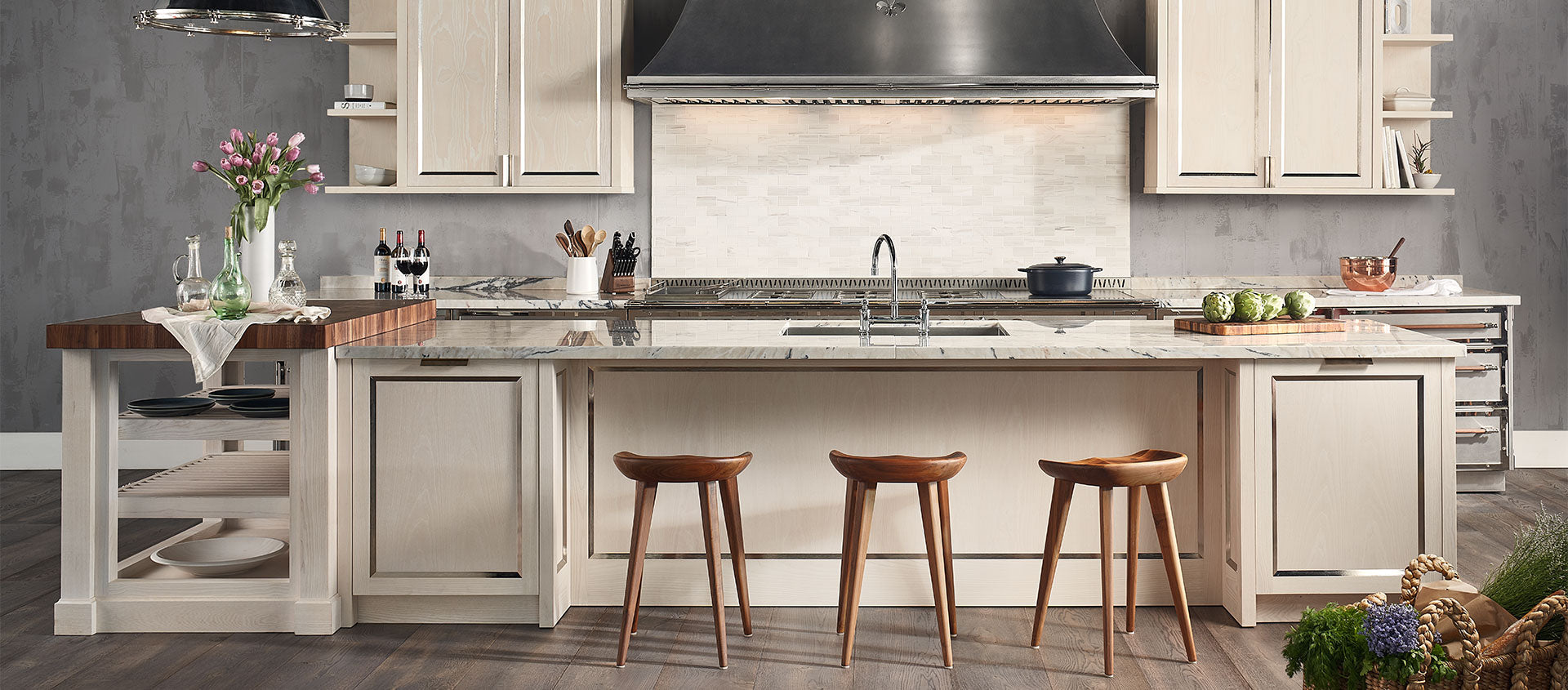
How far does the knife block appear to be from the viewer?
5.21 m

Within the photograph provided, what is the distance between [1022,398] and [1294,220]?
9.39 ft

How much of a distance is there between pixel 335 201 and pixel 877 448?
339 cm

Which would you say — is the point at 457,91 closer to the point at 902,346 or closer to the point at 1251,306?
the point at 902,346

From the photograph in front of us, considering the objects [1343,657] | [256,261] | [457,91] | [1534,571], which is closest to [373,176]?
[457,91]

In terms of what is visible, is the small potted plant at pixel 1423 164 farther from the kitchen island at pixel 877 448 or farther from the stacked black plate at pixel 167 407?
the stacked black plate at pixel 167 407

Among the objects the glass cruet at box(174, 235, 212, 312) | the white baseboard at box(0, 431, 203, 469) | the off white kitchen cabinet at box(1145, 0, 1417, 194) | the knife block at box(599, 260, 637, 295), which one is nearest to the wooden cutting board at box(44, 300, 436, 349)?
the glass cruet at box(174, 235, 212, 312)

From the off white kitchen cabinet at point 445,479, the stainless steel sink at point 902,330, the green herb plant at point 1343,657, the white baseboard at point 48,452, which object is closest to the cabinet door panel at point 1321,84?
the stainless steel sink at point 902,330

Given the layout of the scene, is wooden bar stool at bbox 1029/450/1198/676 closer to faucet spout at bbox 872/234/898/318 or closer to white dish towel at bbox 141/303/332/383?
faucet spout at bbox 872/234/898/318

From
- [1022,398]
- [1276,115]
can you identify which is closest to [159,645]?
[1022,398]

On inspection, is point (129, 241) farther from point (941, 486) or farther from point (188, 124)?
point (941, 486)

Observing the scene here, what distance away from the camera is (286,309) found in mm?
3115

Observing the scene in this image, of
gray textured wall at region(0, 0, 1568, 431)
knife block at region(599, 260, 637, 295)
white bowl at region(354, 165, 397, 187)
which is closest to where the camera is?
white bowl at region(354, 165, 397, 187)

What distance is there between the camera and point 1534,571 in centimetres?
225

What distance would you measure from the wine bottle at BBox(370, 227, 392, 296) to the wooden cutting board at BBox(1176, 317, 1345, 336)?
3361 millimetres
